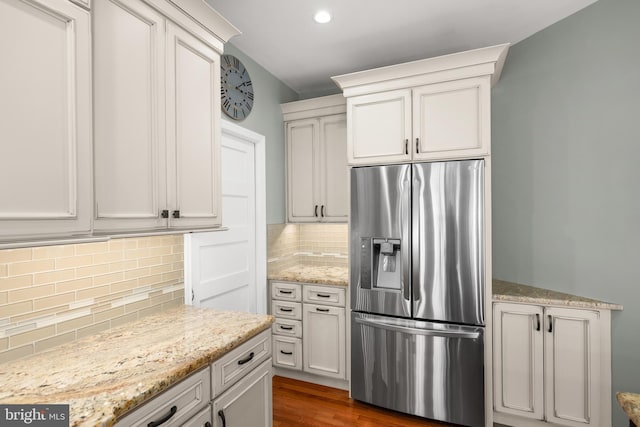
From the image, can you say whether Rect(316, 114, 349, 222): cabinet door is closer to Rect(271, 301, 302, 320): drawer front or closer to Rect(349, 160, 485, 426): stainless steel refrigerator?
Rect(349, 160, 485, 426): stainless steel refrigerator

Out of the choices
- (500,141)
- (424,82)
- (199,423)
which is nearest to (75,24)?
(199,423)

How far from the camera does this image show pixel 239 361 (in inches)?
59.1

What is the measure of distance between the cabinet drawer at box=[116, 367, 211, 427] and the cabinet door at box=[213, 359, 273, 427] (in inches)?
4.3

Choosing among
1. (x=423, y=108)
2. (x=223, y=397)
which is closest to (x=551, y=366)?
(x=423, y=108)

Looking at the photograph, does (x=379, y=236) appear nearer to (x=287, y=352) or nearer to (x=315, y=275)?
(x=315, y=275)

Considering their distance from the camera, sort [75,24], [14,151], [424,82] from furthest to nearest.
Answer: [424,82] → [75,24] → [14,151]

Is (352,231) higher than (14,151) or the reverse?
the reverse

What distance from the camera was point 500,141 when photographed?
2637mm

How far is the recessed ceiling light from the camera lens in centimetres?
217

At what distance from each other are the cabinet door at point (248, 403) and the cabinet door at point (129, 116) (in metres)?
0.86

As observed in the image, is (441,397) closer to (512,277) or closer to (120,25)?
(512,277)

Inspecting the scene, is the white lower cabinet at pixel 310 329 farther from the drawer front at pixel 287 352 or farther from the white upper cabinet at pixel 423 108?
the white upper cabinet at pixel 423 108

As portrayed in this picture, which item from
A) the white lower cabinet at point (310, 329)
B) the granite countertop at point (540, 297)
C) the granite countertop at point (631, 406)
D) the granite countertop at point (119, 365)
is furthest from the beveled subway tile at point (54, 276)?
the granite countertop at point (540, 297)

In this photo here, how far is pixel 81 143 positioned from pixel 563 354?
291cm
